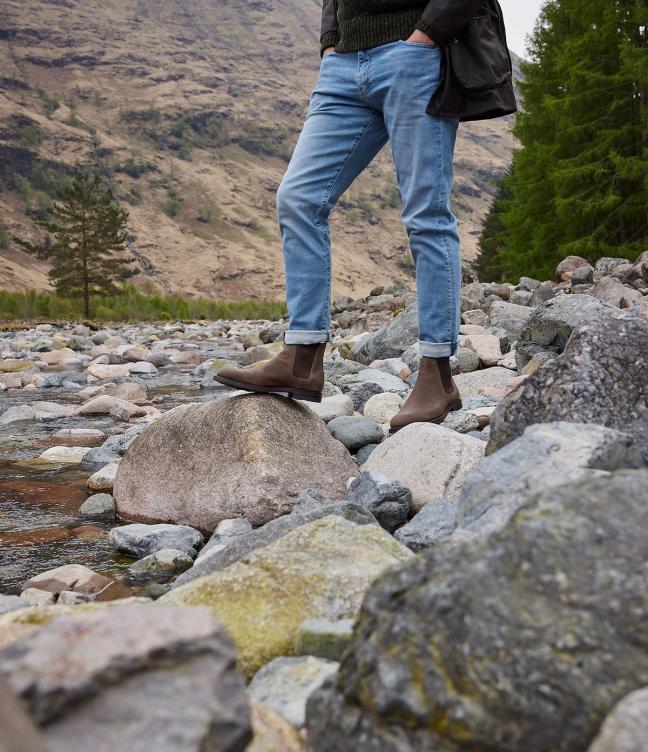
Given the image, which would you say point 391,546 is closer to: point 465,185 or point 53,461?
point 53,461

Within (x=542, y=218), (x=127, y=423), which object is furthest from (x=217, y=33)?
(x=127, y=423)

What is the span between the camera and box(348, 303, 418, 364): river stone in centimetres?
682

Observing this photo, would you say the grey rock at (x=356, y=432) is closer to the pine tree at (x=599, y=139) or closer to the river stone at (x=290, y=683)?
the river stone at (x=290, y=683)

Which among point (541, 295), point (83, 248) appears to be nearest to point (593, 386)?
point (541, 295)

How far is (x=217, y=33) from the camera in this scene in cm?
13288

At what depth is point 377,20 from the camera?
2.56m

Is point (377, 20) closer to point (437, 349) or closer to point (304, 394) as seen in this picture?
point (437, 349)

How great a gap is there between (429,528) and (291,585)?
0.50 m

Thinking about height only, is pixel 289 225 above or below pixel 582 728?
above

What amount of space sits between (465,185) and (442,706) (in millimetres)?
110138

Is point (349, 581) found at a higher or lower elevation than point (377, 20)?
lower

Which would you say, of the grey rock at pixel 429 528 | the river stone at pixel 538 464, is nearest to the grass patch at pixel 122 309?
the grey rock at pixel 429 528

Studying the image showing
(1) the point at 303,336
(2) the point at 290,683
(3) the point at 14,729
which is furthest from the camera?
(1) the point at 303,336

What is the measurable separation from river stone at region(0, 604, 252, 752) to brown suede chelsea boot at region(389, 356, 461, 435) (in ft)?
6.31
